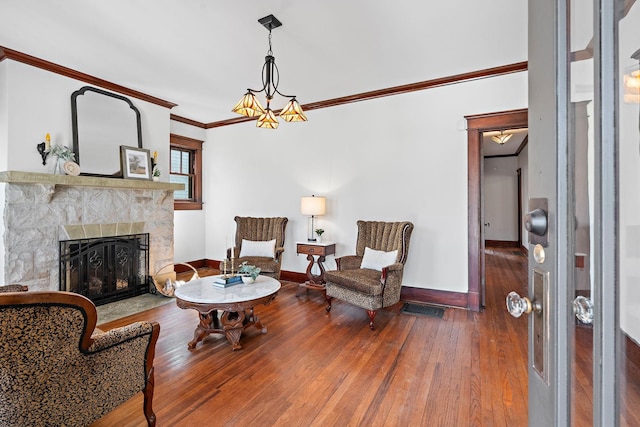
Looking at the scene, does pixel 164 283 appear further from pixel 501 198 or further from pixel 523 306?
pixel 501 198

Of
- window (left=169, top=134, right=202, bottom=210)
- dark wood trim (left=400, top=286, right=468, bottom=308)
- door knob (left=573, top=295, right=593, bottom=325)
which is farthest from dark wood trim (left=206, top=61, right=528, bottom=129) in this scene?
door knob (left=573, top=295, right=593, bottom=325)

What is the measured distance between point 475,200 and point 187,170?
15.5ft

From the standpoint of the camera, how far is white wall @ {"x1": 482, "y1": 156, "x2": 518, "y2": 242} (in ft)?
27.6

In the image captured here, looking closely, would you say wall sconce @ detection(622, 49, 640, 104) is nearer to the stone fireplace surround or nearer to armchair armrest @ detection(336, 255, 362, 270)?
armchair armrest @ detection(336, 255, 362, 270)

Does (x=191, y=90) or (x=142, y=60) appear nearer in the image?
(x=142, y=60)

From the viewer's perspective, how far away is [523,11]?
2387mm

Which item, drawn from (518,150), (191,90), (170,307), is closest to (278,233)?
(170,307)

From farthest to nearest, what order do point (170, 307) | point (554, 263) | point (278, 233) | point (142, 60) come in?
point (278, 233)
point (170, 307)
point (142, 60)
point (554, 263)

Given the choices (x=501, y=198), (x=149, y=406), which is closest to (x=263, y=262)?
(x=149, y=406)

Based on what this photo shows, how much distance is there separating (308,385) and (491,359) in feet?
4.66

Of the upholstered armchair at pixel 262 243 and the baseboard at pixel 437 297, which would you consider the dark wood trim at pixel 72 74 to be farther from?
the baseboard at pixel 437 297

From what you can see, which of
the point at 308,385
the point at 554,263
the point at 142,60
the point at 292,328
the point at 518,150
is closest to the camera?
the point at 554,263

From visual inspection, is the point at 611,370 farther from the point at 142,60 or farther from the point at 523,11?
the point at 142,60

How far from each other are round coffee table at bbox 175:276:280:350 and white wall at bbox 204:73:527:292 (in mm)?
1848
